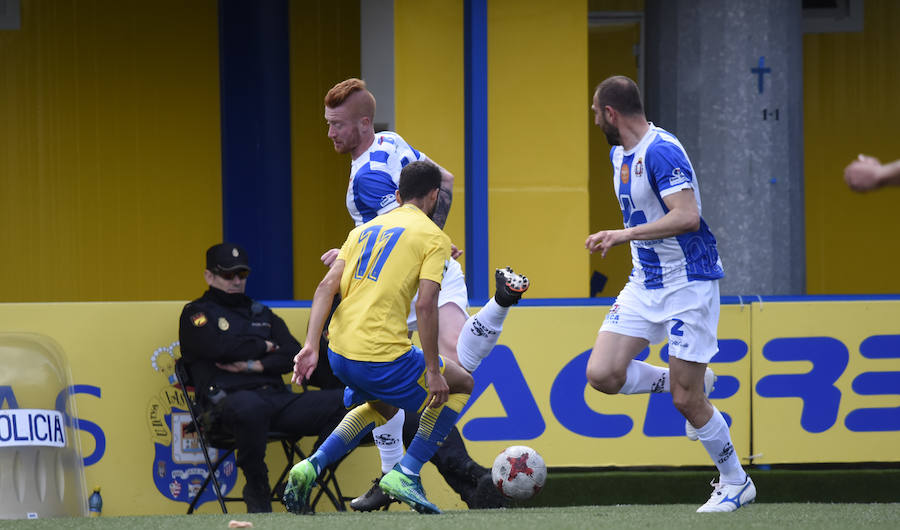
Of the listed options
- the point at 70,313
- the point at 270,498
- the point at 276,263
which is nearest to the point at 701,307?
the point at 270,498

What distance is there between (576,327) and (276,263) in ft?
14.1

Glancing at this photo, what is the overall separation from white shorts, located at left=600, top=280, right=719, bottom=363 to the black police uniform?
1.85 metres

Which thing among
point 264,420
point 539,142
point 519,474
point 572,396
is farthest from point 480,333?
point 539,142

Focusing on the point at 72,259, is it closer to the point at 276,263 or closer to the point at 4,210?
the point at 4,210

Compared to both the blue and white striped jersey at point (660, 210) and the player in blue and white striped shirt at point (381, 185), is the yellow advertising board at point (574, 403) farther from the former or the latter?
the blue and white striped jersey at point (660, 210)

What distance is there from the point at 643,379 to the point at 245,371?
2.32 m

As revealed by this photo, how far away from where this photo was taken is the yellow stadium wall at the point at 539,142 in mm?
8977

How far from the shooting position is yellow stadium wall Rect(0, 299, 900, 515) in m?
7.36

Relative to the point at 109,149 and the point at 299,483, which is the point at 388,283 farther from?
the point at 109,149

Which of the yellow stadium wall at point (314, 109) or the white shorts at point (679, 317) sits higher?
the yellow stadium wall at point (314, 109)

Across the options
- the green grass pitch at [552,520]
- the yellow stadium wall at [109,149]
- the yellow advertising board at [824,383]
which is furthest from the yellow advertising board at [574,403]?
the yellow stadium wall at [109,149]

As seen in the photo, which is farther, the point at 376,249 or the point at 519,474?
the point at 519,474

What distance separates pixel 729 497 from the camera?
580cm

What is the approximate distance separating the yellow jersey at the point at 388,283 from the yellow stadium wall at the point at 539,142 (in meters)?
3.60
